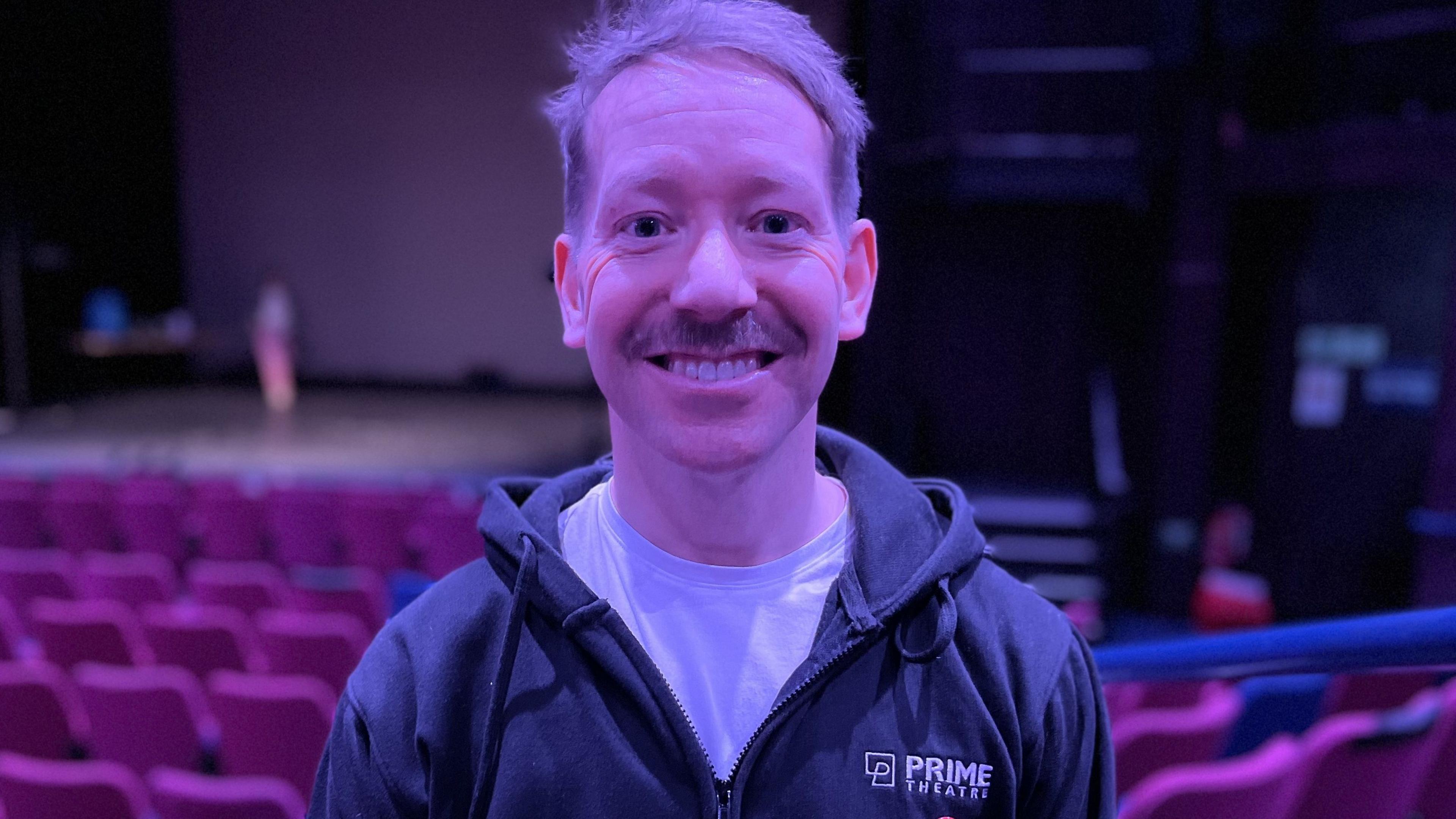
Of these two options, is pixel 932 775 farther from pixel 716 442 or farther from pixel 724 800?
pixel 716 442

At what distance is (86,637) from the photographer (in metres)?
3.19

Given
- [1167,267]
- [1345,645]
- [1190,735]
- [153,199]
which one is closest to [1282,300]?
[1167,267]

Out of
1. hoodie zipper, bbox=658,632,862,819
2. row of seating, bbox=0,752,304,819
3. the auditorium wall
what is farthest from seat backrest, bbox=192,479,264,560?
the auditorium wall

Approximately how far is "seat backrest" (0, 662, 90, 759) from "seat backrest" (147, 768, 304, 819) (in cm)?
88

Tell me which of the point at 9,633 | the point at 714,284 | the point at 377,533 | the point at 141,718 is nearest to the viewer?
the point at 714,284

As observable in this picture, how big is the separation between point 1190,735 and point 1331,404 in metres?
3.98

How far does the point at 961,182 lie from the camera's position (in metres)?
5.95

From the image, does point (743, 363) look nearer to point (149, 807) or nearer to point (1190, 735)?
point (1190, 735)

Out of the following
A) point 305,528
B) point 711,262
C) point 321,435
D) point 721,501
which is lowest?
point 321,435

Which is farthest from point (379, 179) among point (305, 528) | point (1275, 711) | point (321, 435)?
A: point (1275, 711)

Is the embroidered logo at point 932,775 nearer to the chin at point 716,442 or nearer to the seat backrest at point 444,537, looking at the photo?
the chin at point 716,442

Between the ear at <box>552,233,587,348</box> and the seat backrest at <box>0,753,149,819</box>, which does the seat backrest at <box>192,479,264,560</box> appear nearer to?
the seat backrest at <box>0,753,149,819</box>

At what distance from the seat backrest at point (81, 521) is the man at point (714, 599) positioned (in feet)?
17.5

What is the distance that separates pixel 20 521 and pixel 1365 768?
631 cm
